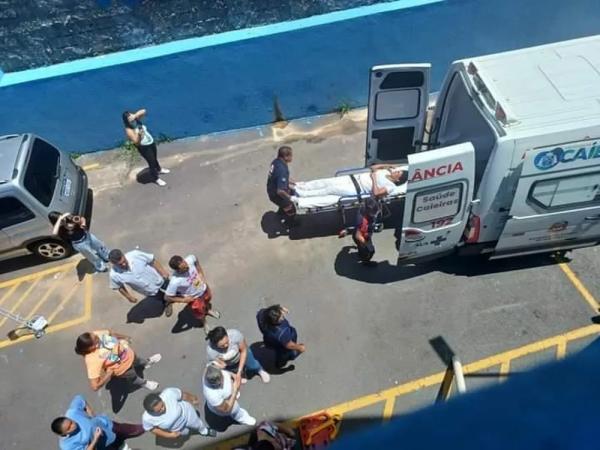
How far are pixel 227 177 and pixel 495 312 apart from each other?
18.2ft

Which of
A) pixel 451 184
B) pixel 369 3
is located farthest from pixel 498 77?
pixel 369 3

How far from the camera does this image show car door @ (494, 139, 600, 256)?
630cm

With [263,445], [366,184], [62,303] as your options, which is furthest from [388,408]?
[62,303]

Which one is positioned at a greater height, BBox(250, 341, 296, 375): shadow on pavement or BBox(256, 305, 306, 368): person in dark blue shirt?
BBox(256, 305, 306, 368): person in dark blue shirt

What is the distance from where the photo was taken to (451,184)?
6555 mm

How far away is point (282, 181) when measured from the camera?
26.1 feet

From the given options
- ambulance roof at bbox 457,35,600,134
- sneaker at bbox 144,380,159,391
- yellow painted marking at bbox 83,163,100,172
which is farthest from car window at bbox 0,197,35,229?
ambulance roof at bbox 457,35,600,134

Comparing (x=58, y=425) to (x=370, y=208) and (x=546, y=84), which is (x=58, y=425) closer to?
(x=370, y=208)

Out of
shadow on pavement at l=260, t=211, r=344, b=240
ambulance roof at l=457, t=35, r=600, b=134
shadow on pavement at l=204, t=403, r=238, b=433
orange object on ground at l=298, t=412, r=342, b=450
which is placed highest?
ambulance roof at l=457, t=35, r=600, b=134

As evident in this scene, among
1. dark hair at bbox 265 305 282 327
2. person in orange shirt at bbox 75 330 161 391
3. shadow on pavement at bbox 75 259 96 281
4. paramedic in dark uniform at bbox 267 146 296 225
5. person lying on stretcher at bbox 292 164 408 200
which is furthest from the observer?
shadow on pavement at bbox 75 259 96 281

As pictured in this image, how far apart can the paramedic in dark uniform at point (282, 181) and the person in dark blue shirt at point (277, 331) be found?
2276 millimetres

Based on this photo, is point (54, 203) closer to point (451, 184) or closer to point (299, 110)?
point (299, 110)

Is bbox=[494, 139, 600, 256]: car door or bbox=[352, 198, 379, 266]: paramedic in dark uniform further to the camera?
bbox=[352, 198, 379, 266]: paramedic in dark uniform

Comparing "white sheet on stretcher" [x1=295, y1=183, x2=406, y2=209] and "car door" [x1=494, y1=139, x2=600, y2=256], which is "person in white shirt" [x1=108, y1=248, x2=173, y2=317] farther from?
"car door" [x1=494, y1=139, x2=600, y2=256]
